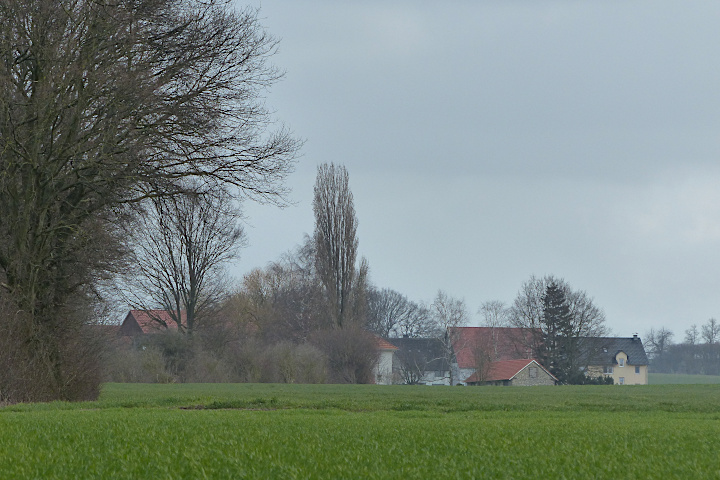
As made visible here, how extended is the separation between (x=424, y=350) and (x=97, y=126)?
82422mm

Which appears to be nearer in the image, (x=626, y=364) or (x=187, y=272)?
(x=187, y=272)

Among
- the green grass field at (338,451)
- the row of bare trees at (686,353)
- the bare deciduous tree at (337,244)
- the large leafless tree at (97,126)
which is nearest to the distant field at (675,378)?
the row of bare trees at (686,353)

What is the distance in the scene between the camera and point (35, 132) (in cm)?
1970

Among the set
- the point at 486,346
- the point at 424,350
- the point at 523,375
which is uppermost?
the point at 486,346

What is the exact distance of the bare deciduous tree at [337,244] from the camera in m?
63.2

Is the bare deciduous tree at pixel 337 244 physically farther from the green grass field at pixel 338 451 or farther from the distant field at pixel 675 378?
the distant field at pixel 675 378

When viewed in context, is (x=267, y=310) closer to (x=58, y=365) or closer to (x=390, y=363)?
(x=390, y=363)

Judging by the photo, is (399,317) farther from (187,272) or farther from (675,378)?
(675,378)

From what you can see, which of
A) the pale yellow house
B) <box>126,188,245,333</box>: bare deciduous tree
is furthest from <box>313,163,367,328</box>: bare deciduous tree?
the pale yellow house

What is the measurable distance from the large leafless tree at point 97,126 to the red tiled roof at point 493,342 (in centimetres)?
6058

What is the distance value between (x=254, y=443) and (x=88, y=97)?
1469 centimetres

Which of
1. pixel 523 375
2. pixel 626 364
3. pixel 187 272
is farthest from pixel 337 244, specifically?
pixel 626 364

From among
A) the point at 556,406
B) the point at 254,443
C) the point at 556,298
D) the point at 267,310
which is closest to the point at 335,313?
the point at 267,310

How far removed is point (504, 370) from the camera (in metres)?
81.9
